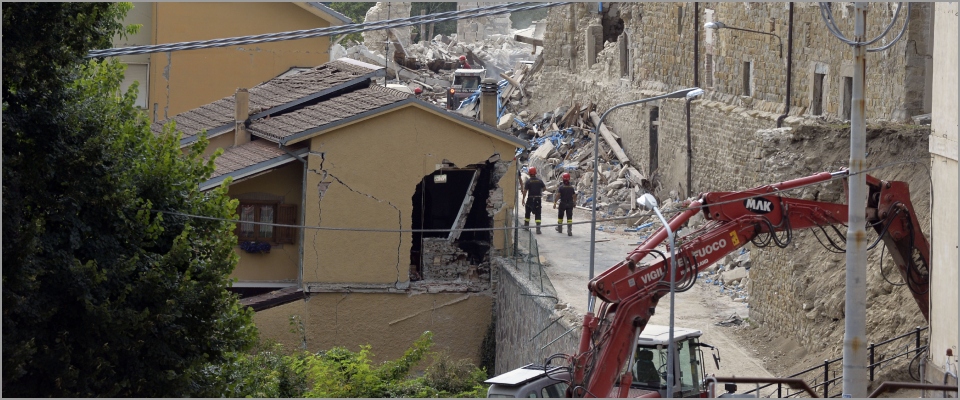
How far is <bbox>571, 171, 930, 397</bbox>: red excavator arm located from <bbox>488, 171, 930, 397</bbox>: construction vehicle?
0.01m

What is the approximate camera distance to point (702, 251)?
16172mm

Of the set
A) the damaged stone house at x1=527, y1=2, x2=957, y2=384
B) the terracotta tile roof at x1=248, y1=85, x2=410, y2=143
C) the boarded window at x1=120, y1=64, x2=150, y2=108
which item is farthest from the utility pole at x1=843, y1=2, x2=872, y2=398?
the boarded window at x1=120, y1=64, x2=150, y2=108

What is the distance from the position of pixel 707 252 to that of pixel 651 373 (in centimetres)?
182

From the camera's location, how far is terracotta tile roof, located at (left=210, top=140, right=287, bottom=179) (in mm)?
24797

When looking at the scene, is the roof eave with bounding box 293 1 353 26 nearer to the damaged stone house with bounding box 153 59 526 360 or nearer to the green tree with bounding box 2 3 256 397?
the damaged stone house with bounding box 153 59 526 360

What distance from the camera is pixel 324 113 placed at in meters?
25.9

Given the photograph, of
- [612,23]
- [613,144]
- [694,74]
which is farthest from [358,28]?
[612,23]

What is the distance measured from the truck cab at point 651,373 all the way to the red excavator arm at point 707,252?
14.2 inches

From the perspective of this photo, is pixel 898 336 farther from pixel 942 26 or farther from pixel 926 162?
pixel 942 26

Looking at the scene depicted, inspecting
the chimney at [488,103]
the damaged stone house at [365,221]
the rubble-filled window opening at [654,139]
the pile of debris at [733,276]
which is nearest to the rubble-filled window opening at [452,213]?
the damaged stone house at [365,221]

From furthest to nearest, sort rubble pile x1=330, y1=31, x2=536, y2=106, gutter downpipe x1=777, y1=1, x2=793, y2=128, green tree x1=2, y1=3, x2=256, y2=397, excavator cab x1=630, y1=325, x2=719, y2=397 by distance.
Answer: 1. rubble pile x1=330, y1=31, x2=536, y2=106
2. gutter downpipe x1=777, y1=1, x2=793, y2=128
3. excavator cab x1=630, y1=325, x2=719, y2=397
4. green tree x1=2, y1=3, x2=256, y2=397

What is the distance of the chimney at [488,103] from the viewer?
27.3 m

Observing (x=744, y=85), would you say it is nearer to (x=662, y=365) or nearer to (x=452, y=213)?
(x=452, y=213)

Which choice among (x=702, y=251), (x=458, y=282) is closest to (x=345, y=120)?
(x=458, y=282)
